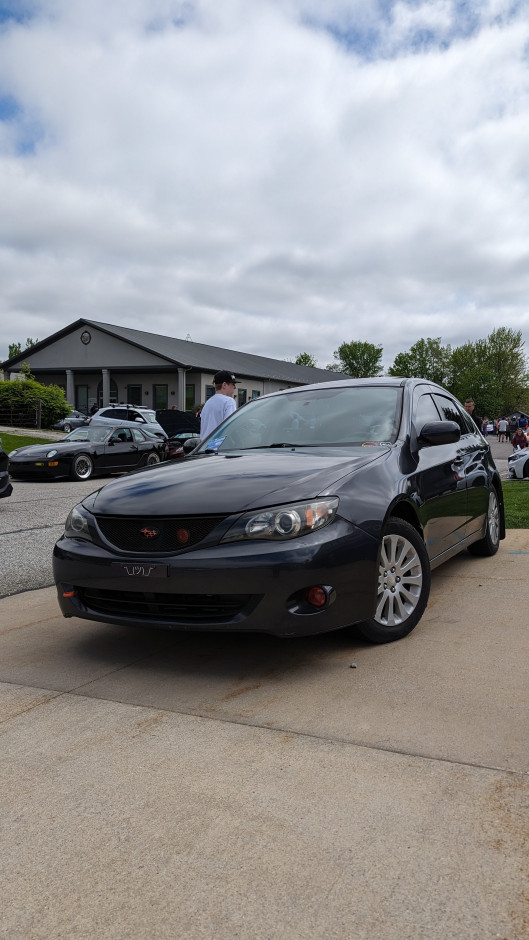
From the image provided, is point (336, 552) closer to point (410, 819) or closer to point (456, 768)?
point (456, 768)

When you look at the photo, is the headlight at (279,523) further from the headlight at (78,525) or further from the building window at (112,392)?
the building window at (112,392)

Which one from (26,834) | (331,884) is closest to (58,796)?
(26,834)

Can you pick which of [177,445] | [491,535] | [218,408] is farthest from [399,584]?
[177,445]

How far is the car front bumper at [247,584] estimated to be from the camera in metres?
3.32

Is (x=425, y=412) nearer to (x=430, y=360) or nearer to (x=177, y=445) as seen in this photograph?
(x=177, y=445)

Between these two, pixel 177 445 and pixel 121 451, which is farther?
pixel 121 451

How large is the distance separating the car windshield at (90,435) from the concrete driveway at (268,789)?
12.7m

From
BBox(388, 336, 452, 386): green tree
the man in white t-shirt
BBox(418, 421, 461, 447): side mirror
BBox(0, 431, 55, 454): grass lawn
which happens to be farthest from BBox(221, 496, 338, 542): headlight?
BBox(388, 336, 452, 386): green tree

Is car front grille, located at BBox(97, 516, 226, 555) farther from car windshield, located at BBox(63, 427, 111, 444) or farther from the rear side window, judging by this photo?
car windshield, located at BBox(63, 427, 111, 444)

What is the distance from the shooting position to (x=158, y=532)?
3574 mm

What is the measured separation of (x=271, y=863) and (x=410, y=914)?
1.28 ft

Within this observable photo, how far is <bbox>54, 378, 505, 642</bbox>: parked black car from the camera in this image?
3.36 metres

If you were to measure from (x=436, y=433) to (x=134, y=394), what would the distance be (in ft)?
136

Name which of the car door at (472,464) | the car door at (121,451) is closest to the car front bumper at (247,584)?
the car door at (472,464)
